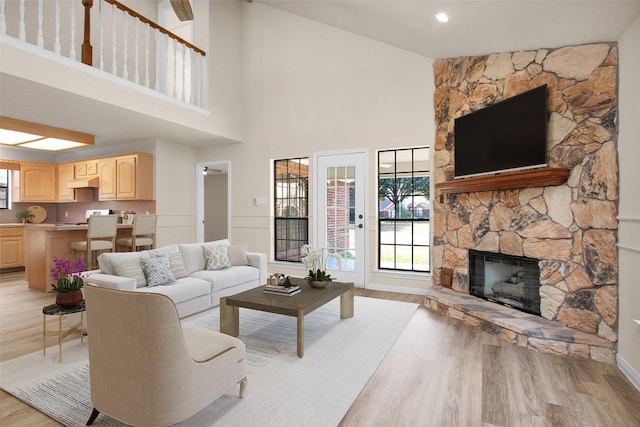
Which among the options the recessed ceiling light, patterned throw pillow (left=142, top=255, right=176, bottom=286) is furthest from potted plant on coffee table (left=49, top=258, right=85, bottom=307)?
the recessed ceiling light

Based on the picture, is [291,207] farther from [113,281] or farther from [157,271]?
[113,281]

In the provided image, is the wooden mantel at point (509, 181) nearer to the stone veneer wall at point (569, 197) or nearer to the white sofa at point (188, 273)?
the stone veneer wall at point (569, 197)

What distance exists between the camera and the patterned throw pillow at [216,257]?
4578 mm

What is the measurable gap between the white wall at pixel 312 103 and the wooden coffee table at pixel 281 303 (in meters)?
2.09

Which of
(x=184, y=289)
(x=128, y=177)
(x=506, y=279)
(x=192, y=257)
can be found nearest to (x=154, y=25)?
(x=128, y=177)

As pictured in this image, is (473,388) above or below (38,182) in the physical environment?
below

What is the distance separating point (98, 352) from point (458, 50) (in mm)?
4609

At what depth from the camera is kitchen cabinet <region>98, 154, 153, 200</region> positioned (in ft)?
20.5

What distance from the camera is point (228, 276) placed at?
4.38m

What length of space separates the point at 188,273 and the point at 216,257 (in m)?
0.41

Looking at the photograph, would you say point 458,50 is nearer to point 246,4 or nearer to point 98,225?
point 246,4

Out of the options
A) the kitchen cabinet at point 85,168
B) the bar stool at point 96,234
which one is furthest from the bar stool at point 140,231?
the kitchen cabinet at point 85,168

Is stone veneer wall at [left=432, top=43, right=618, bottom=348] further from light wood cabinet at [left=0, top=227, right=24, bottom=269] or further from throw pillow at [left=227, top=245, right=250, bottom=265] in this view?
light wood cabinet at [left=0, top=227, right=24, bottom=269]

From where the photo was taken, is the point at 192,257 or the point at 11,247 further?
the point at 11,247
